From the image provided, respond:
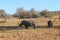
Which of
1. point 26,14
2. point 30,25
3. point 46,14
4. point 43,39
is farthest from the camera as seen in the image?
point 46,14

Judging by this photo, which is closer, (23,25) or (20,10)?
(23,25)

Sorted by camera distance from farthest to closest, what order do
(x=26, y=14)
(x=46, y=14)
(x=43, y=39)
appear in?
(x=46, y=14), (x=26, y=14), (x=43, y=39)

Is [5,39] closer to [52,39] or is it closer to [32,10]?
[52,39]

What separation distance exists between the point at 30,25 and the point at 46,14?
5217 centimetres

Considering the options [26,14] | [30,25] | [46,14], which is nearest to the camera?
[30,25]

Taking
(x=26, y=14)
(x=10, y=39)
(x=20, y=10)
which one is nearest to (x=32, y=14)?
(x=26, y=14)

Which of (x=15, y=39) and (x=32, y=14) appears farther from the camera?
(x=32, y=14)

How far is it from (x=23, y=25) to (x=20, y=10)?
53.3m

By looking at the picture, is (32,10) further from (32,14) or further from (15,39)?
(15,39)

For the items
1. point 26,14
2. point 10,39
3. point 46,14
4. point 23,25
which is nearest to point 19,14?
point 26,14

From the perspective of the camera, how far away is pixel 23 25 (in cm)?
2864

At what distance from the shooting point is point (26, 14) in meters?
74.0

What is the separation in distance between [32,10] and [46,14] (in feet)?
19.3

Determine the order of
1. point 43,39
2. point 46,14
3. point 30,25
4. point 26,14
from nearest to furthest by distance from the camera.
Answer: point 43,39 < point 30,25 < point 26,14 < point 46,14
